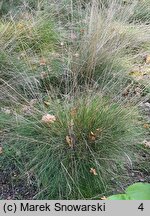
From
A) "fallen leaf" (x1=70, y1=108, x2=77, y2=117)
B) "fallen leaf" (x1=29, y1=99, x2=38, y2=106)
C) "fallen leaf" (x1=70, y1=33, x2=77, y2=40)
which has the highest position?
"fallen leaf" (x1=70, y1=33, x2=77, y2=40)

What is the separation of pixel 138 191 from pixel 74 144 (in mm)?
1093

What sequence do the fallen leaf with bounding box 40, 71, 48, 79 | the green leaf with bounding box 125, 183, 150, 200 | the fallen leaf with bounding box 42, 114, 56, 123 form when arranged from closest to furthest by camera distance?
the green leaf with bounding box 125, 183, 150, 200 < the fallen leaf with bounding box 42, 114, 56, 123 < the fallen leaf with bounding box 40, 71, 48, 79

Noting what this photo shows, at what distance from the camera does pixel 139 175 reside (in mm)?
2463

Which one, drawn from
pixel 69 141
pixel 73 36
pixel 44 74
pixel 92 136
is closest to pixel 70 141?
pixel 69 141

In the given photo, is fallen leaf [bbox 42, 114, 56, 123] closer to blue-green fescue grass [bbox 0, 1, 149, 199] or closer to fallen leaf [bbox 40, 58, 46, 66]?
blue-green fescue grass [bbox 0, 1, 149, 199]

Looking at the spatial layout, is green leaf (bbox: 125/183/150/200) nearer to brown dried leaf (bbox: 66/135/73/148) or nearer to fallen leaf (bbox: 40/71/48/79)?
brown dried leaf (bbox: 66/135/73/148)

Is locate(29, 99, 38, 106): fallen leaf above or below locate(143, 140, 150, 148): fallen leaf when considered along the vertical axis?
above

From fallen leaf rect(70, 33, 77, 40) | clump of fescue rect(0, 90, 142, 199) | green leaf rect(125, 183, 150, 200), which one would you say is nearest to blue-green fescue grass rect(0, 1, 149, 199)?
clump of fescue rect(0, 90, 142, 199)

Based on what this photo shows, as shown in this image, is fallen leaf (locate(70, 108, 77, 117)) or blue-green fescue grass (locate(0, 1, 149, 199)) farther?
fallen leaf (locate(70, 108, 77, 117))

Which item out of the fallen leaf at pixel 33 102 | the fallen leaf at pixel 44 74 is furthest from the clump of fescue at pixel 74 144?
the fallen leaf at pixel 44 74

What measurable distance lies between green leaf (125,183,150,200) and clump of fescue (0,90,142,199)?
0.91 meters

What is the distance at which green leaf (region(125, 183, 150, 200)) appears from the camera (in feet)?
4.14

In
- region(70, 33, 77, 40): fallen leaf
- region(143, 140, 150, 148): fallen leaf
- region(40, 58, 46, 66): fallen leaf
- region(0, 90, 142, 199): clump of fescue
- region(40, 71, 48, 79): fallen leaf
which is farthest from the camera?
region(70, 33, 77, 40): fallen leaf

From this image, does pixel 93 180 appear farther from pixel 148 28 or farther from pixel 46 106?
pixel 148 28
